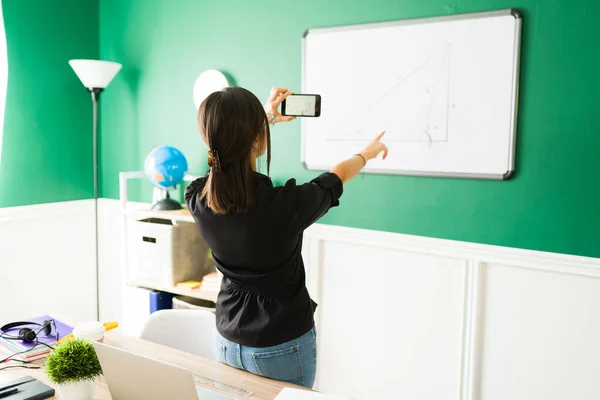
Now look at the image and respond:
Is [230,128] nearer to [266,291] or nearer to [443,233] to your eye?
[266,291]

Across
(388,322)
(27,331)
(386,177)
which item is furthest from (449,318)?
(27,331)

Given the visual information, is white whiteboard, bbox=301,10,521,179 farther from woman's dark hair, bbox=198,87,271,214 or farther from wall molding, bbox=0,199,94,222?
wall molding, bbox=0,199,94,222

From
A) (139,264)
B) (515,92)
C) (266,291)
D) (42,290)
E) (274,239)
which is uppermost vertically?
(515,92)

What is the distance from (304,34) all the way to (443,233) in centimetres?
113

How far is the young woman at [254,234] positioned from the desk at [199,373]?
0.14ft

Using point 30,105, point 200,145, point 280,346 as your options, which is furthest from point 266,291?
point 30,105

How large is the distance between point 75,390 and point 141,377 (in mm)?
213

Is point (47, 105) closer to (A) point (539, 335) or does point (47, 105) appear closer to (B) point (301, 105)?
(B) point (301, 105)

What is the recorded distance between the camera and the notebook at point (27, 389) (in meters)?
1.30

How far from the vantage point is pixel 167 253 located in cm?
280

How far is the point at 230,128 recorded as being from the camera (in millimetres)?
1333

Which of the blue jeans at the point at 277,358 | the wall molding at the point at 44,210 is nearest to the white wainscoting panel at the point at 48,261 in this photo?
the wall molding at the point at 44,210

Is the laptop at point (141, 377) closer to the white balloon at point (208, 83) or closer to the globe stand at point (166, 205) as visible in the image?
the globe stand at point (166, 205)

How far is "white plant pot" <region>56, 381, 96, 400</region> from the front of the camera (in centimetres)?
126
